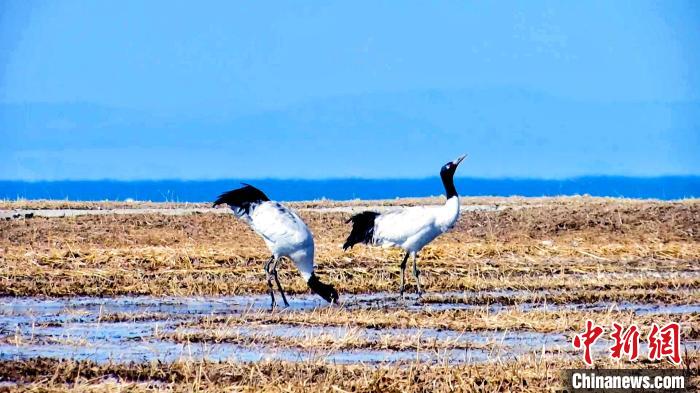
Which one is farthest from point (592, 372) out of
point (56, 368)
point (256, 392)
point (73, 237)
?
point (73, 237)

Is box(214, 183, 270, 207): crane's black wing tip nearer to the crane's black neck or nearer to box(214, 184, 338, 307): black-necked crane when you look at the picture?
box(214, 184, 338, 307): black-necked crane

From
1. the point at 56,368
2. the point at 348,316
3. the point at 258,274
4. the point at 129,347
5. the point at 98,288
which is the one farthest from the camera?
the point at 258,274

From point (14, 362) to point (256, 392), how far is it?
2.33 metres

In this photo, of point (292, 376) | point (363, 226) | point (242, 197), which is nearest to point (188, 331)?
point (292, 376)

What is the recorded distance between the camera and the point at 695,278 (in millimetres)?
17906

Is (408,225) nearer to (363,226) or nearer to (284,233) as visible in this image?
(363,226)

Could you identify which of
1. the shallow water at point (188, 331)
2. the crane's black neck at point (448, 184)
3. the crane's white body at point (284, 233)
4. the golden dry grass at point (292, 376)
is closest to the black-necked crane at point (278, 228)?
the crane's white body at point (284, 233)

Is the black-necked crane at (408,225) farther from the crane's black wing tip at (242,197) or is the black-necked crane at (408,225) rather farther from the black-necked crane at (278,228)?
the crane's black wing tip at (242,197)

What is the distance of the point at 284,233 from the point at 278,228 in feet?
0.33

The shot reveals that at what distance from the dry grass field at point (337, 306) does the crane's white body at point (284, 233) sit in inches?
23.2

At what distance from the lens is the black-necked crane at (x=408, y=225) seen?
17562 mm

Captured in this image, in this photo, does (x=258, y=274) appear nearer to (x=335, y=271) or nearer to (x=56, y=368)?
(x=335, y=271)

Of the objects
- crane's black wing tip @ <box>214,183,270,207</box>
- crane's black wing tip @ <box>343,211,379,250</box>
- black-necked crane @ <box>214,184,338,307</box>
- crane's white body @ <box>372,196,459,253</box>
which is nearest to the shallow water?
black-necked crane @ <box>214,184,338,307</box>

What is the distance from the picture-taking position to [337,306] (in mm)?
15242
